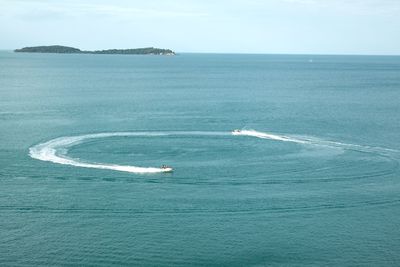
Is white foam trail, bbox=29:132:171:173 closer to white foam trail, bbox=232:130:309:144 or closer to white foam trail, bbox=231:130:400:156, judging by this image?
white foam trail, bbox=232:130:309:144

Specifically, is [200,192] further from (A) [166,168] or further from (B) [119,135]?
A: (B) [119,135]

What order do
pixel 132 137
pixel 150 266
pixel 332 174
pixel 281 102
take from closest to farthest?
pixel 150 266 < pixel 332 174 < pixel 132 137 < pixel 281 102

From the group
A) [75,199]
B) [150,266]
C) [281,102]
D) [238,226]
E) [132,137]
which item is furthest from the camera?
[281,102]

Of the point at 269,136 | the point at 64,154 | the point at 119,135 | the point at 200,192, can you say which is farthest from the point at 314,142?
the point at 64,154

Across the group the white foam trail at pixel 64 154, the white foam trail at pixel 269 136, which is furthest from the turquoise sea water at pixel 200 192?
the white foam trail at pixel 269 136

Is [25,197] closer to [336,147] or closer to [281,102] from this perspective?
Answer: [336,147]

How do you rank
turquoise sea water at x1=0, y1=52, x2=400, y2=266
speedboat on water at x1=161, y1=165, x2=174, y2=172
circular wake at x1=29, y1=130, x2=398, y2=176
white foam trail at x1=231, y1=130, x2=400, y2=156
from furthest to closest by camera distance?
white foam trail at x1=231, y1=130, x2=400, y2=156 → circular wake at x1=29, y1=130, x2=398, y2=176 → speedboat on water at x1=161, y1=165, x2=174, y2=172 → turquoise sea water at x1=0, y1=52, x2=400, y2=266

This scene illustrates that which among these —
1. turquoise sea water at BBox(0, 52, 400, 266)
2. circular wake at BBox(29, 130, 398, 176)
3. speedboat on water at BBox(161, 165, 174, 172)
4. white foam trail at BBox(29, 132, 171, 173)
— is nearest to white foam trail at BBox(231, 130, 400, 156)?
circular wake at BBox(29, 130, 398, 176)

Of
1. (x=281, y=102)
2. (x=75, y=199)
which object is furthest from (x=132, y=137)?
(x=281, y=102)

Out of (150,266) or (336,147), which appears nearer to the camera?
(150,266)
